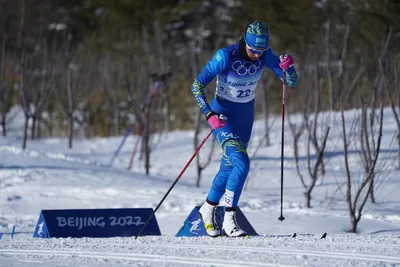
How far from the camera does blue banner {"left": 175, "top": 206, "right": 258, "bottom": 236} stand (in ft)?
21.9

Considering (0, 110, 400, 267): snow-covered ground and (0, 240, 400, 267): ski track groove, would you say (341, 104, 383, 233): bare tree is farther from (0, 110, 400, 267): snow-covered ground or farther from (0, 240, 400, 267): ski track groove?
(0, 240, 400, 267): ski track groove

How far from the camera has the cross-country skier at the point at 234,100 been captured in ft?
20.4

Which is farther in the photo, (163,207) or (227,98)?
(163,207)

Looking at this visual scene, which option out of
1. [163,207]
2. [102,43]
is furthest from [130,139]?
[102,43]

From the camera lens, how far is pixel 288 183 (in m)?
13.9

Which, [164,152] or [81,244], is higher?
[81,244]

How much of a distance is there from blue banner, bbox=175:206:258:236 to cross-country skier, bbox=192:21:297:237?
111 mm

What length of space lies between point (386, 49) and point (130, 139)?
38.6 ft

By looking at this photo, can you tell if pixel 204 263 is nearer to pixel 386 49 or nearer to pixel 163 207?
pixel 163 207

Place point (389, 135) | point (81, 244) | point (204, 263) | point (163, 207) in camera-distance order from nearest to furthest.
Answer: point (204, 263), point (81, 244), point (163, 207), point (389, 135)

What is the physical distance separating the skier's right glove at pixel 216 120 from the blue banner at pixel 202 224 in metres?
0.92

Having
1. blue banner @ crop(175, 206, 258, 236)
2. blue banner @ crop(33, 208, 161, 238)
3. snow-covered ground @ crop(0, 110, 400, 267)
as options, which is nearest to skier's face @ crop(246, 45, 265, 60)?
blue banner @ crop(175, 206, 258, 236)

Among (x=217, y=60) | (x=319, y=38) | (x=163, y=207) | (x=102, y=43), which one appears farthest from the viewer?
(x=102, y=43)

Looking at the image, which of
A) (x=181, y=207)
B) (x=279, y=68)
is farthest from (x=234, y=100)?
(x=181, y=207)
